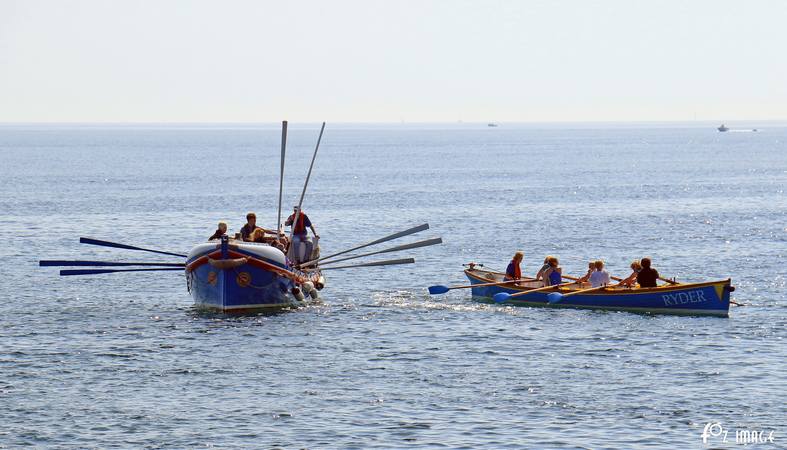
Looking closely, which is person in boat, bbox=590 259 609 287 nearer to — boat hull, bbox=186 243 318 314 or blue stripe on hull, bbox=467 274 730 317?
blue stripe on hull, bbox=467 274 730 317

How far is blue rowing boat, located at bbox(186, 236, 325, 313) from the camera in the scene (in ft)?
116

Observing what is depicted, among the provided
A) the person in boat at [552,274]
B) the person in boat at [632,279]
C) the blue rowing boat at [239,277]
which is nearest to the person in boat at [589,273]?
the person in boat at [552,274]

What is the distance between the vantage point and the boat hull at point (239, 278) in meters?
35.4

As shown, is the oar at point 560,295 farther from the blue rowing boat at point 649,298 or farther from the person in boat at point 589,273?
the person in boat at point 589,273

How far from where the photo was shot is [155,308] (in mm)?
39000

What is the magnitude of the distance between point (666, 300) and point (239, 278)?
13.0 metres

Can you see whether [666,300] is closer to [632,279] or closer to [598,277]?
[632,279]

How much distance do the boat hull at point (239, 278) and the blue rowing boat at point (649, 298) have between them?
7531mm

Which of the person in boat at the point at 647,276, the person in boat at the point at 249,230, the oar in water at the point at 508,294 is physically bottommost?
the oar in water at the point at 508,294

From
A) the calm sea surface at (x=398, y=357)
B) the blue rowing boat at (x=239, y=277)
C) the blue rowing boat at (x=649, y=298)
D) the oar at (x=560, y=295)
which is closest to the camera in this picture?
the calm sea surface at (x=398, y=357)

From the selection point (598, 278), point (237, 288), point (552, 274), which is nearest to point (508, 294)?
point (552, 274)

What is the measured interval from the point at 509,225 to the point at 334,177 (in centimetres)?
6290

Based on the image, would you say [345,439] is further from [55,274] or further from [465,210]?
[465,210]

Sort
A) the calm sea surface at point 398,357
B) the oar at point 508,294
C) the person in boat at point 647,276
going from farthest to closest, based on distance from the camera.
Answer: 1. the oar at point 508,294
2. the person in boat at point 647,276
3. the calm sea surface at point 398,357
